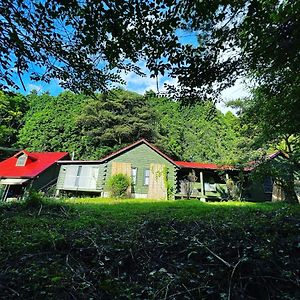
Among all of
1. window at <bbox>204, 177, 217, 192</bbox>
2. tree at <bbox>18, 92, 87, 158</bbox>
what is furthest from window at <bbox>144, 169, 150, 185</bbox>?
tree at <bbox>18, 92, 87, 158</bbox>

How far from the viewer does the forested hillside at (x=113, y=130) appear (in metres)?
25.9

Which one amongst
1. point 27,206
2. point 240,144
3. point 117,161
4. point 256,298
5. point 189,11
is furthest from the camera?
point 240,144

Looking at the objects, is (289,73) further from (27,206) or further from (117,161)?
(117,161)

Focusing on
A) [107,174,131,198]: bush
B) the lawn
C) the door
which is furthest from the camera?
the door

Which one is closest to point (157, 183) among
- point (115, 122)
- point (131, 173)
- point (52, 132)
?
point (131, 173)

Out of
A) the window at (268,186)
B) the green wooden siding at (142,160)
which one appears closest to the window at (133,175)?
the green wooden siding at (142,160)

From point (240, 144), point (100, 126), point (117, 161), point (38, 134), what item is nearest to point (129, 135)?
point (100, 126)

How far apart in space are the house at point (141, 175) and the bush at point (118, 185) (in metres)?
0.60

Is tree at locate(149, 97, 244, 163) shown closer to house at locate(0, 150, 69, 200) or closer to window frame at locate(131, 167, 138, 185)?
window frame at locate(131, 167, 138, 185)

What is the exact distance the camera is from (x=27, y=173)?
19.5 m

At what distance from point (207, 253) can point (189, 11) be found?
269 cm

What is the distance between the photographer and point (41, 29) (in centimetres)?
291

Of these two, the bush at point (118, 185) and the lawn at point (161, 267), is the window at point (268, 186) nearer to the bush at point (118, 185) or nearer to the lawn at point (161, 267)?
the bush at point (118, 185)

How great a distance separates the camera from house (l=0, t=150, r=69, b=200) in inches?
751
